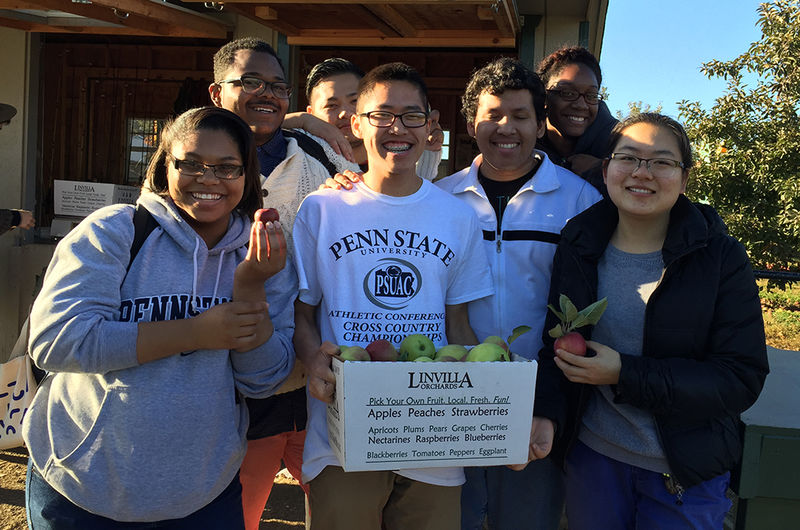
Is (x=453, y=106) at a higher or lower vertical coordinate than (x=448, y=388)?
higher

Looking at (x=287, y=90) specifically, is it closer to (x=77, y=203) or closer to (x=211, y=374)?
(x=211, y=374)

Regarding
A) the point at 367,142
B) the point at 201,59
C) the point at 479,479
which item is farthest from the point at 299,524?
the point at 201,59

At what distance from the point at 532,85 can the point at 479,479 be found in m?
1.68

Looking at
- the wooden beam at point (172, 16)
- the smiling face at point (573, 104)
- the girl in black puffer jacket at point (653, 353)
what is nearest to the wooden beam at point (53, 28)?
the wooden beam at point (172, 16)

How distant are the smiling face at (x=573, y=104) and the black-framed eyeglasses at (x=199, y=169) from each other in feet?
6.15

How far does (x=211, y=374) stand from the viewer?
209 centimetres

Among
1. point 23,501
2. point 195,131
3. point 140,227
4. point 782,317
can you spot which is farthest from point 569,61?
point 782,317

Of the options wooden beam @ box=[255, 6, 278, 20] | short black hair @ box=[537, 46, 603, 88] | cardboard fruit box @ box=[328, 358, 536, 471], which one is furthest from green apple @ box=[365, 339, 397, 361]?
wooden beam @ box=[255, 6, 278, 20]

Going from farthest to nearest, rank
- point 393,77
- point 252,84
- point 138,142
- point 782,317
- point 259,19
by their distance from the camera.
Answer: point 782,317, point 138,142, point 259,19, point 252,84, point 393,77

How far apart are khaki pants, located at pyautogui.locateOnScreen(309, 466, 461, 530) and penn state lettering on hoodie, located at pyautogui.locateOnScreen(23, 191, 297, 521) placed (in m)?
0.37

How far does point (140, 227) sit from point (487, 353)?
116 centimetres

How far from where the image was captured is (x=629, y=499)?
7.95ft

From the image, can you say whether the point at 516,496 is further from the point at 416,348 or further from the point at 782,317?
the point at 782,317

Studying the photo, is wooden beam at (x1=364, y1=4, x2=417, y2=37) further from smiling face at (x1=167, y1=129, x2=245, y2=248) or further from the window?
the window
